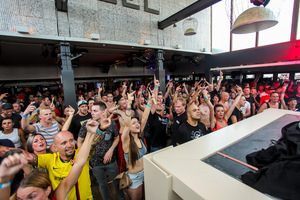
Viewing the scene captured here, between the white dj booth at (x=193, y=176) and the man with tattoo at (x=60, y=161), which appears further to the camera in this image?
the man with tattoo at (x=60, y=161)

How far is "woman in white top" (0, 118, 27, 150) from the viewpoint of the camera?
223 centimetres

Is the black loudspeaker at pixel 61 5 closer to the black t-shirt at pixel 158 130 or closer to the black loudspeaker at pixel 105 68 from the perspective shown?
the black t-shirt at pixel 158 130

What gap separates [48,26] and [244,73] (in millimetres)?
12268

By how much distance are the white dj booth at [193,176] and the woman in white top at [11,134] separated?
9.06 ft

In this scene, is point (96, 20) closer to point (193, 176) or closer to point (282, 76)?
point (193, 176)

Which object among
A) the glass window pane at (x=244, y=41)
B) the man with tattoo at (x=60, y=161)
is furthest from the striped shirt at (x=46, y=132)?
the glass window pane at (x=244, y=41)

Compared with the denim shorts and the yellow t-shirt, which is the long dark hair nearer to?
the denim shorts

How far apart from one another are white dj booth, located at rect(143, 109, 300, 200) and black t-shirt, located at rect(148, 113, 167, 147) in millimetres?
1780

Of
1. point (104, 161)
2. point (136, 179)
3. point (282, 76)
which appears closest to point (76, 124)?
point (104, 161)

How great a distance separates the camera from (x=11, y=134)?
231cm

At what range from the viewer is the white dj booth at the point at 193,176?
49 centimetres

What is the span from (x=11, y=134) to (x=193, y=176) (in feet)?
10.1

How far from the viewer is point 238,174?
607 mm

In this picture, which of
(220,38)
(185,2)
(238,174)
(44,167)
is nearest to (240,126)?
(238,174)
